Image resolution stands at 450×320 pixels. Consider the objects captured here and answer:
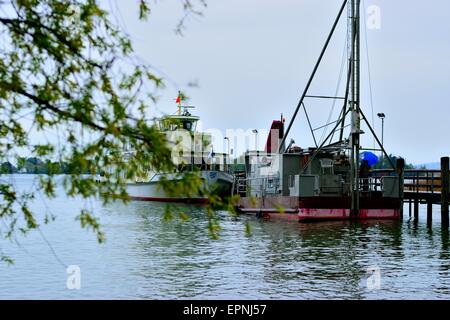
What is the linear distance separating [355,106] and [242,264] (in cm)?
1721

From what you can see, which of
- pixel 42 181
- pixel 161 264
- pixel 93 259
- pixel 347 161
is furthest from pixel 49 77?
pixel 347 161

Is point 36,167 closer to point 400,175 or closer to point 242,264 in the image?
point 242,264

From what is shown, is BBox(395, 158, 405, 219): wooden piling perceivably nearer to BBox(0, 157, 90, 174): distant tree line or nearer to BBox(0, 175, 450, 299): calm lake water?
BBox(0, 175, 450, 299): calm lake water

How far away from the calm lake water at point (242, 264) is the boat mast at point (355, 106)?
6.01ft

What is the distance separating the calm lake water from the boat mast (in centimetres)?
183

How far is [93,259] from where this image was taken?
23125mm

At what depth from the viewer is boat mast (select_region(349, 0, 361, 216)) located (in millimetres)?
34375

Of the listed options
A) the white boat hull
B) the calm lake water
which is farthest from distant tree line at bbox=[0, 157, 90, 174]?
the white boat hull

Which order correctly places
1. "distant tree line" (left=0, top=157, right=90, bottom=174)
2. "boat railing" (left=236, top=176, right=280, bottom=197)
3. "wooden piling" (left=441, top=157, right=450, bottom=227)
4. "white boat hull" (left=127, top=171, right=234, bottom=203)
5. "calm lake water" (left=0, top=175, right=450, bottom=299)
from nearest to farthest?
"distant tree line" (left=0, top=157, right=90, bottom=174)
"calm lake water" (left=0, top=175, right=450, bottom=299)
"wooden piling" (left=441, top=157, right=450, bottom=227)
"boat railing" (left=236, top=176, right=280, bottom=197)
"white boat hull" (left=127, top=171, right=234, bottom=203)

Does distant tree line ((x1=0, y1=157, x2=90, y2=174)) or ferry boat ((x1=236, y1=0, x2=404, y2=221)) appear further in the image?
ferry boat ((x1=236, y1=0, x2=404, y2=221))

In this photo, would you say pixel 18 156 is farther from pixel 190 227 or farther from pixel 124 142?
pixel 190 227

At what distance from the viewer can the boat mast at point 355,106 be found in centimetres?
3438

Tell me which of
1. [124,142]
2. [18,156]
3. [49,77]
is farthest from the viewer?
[18,156]
